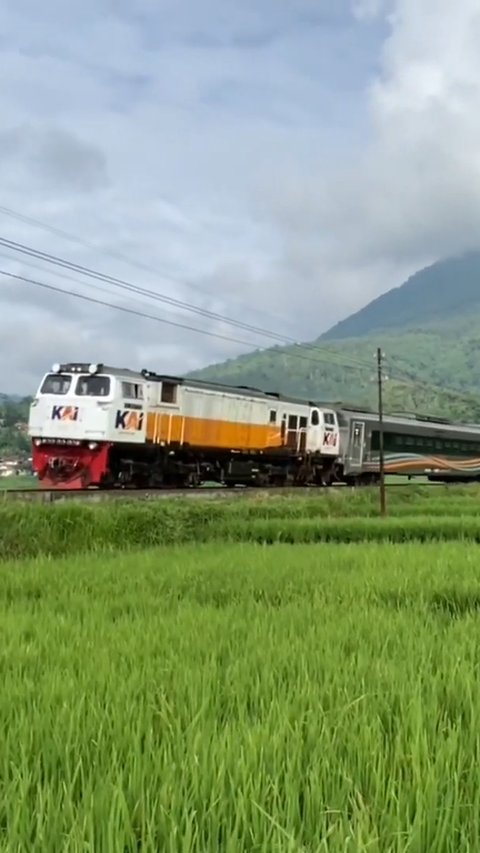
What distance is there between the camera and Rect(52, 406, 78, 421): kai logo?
2183cm

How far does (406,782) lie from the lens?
262cm

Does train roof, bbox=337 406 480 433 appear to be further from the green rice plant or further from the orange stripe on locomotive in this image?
the green rice plant

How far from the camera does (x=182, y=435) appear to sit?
79.8ft

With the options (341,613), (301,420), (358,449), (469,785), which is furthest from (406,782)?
(358,449)

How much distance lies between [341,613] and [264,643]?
1.70 metres

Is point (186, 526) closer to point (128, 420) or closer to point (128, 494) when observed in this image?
point (128, 494)

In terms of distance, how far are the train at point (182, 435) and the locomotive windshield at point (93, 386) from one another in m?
0.03

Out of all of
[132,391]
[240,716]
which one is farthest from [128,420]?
[240,716]

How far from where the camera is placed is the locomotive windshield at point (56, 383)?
22828 millimetres

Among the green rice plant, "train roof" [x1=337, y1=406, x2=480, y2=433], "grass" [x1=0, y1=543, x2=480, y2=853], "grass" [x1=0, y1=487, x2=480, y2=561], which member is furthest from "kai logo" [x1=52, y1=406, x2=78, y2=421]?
"train roof" [x1=337, y1=406, x2=480, y2=433]

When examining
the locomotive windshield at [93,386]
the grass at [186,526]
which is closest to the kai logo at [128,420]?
the locomotive windshield at [93,386]

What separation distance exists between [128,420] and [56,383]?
8.75 ft

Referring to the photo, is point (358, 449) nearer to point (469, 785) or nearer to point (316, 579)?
point (316, 579)

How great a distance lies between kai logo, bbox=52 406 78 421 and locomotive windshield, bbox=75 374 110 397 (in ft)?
1.82
